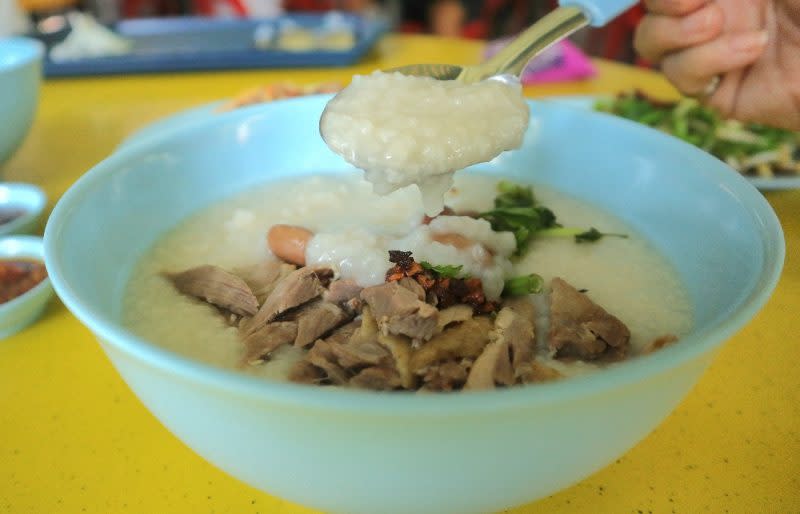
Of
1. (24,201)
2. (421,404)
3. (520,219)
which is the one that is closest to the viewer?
(421,404)

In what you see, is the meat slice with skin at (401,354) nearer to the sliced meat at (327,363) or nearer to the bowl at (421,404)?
the sliced meat at (327,363)

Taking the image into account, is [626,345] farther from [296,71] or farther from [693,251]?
[296,71]

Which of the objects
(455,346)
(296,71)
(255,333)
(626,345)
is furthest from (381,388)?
(296,71)

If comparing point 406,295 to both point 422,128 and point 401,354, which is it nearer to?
point 401,354

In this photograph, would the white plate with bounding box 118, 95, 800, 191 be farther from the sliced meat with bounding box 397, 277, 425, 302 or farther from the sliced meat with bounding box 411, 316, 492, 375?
the sliced meat with bounding box 411, 316, 492, 375

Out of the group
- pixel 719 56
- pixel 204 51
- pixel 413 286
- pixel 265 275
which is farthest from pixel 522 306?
pixel 204 51

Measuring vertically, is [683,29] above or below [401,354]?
above

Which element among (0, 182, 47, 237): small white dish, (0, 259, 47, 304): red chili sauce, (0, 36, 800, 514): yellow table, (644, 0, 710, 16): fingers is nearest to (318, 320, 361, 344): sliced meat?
(0, 36, 800, 514): yellow table
